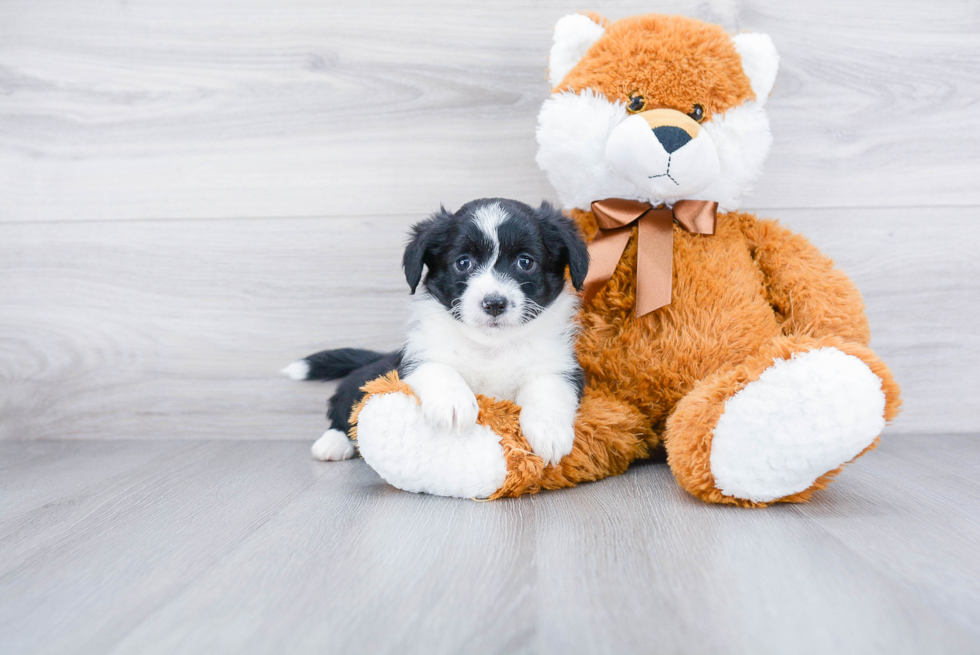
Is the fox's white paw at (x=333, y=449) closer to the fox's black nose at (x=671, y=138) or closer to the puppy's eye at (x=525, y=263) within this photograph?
the puppy's eye at (x=525, y=263)

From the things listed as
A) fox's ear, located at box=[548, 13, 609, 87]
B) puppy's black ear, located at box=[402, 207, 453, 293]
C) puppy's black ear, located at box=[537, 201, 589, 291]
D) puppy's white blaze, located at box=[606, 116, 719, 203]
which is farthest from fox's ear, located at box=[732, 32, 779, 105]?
puppy's black ear, located at box=[402, 207, 453, 293]

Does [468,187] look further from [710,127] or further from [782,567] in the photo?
[782,567]

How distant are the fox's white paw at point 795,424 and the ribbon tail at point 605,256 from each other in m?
0.44

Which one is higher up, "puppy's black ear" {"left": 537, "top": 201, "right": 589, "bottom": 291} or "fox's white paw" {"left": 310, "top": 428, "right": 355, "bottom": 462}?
"puppy's black ear" {"left": 537, "top": 201, "right": 589, "bottom": 291}

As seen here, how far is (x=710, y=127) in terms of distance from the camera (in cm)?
153

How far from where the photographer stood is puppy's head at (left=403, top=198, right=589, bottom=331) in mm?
1434

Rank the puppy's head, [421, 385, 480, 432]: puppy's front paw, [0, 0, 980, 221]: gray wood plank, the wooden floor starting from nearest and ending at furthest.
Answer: the wooden floor < [421, 385, 480, 432]: puppy's front paw < the puppy's head < [0, 0, 980, 221]: gray wood plank

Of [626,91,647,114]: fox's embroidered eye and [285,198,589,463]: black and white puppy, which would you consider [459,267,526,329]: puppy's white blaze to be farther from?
[626,91,647,114]: fox's embroidered eye

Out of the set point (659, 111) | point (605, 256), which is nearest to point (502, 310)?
point (605, 256)

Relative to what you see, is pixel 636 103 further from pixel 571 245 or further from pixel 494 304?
pixel 494 304

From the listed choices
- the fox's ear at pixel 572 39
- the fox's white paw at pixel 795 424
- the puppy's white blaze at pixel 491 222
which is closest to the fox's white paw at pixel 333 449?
the puppy's white blaze at pixel 491 222

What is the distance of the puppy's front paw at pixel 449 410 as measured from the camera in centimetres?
131

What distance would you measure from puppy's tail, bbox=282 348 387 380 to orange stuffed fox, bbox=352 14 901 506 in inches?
21.4

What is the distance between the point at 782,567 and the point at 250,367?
164 cm
